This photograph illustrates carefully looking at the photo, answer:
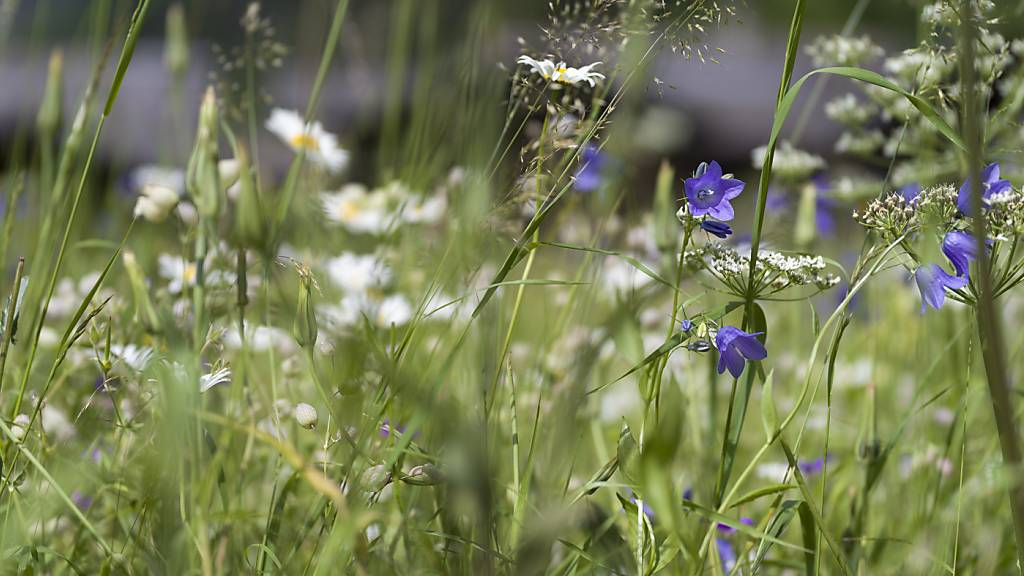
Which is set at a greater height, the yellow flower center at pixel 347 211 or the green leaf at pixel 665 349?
the green leaf at pixel 665 349

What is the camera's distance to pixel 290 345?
1353 millimetres

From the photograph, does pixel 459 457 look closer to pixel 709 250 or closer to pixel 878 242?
pixel 709 250

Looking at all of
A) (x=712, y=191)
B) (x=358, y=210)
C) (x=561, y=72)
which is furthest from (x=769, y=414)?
(x=358, y=210)

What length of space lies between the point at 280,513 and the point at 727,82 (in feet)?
24.1

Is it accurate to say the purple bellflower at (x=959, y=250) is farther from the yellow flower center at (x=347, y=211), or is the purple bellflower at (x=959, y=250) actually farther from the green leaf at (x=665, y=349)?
the yellow flower center at (x=347, y=211)

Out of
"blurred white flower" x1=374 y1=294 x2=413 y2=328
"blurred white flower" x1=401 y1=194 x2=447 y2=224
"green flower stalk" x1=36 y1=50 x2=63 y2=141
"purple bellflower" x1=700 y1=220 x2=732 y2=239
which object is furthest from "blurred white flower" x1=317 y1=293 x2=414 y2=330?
"purple bellflower" x1=700 y1=220 x2=732 y2=239

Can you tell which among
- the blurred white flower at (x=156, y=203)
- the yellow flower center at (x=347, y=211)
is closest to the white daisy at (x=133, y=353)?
the blurred white flower at (x=156, y=203)

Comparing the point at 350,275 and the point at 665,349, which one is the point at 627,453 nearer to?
the point at 665,349

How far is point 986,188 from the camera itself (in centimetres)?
74

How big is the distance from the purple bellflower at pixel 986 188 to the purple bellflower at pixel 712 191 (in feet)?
0.50

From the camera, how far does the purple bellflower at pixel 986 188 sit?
696mm

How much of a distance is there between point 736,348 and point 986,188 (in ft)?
0.76

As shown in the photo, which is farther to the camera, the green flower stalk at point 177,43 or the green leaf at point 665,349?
the green flower stalk at point 177,43

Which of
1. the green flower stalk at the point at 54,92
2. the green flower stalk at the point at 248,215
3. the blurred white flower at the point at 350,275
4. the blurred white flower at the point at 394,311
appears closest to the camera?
the green flower stalk at the point at 248,215
